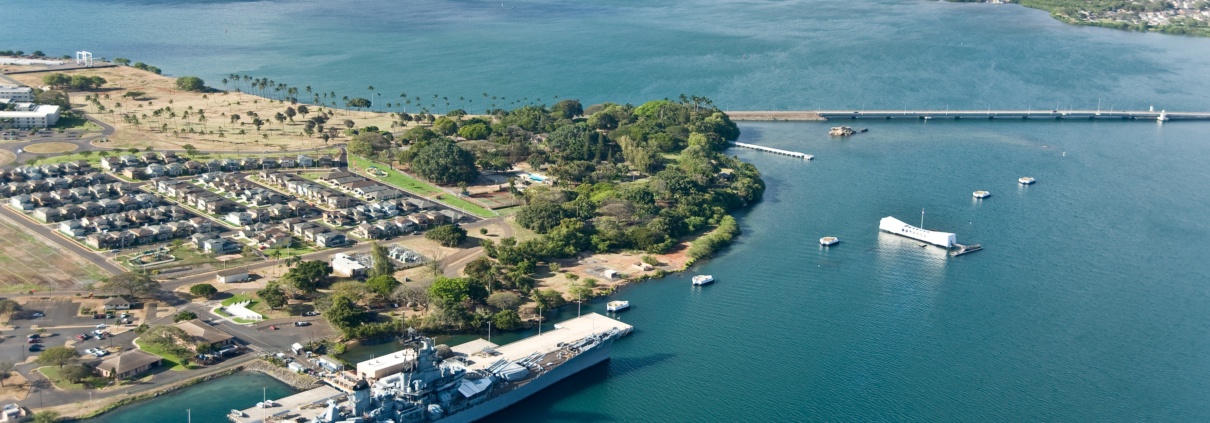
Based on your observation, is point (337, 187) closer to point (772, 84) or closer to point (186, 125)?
point (186, 125)

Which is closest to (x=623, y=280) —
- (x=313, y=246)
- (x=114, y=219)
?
(x=313, y=246)

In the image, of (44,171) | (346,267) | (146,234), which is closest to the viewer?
(346,267)

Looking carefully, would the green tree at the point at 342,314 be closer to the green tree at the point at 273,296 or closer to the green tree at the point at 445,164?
the green tree at the point at 273,296

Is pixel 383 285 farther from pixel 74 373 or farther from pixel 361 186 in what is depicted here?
pixel 361 186

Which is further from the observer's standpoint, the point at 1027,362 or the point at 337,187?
the point at 337,187

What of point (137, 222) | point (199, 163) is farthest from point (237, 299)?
point (199, 163)

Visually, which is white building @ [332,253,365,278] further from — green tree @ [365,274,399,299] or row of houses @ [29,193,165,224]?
row of houses @ [29,193,165,224]
